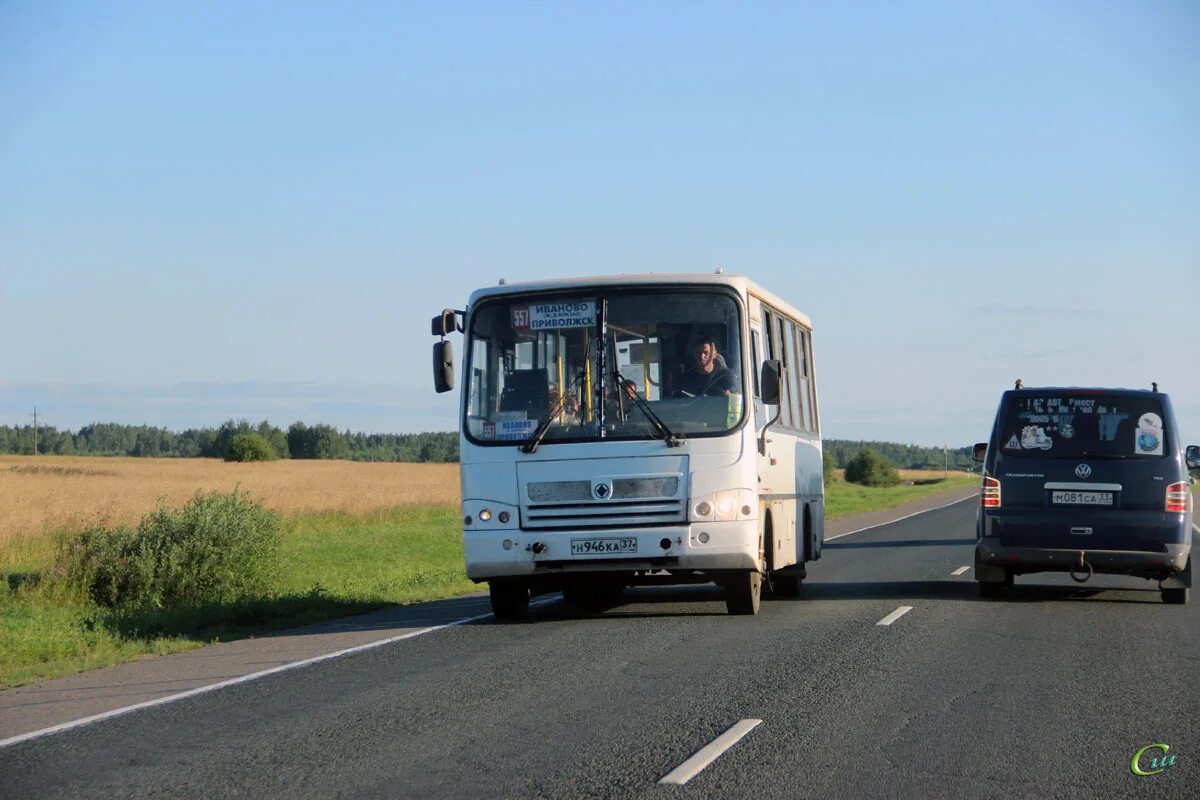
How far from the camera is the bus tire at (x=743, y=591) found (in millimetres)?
13969

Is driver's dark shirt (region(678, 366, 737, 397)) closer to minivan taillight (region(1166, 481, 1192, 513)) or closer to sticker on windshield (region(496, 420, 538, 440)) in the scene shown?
sticker on windshield (region(496, 420, 538, 440))

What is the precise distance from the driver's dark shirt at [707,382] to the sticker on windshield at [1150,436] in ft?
15.1

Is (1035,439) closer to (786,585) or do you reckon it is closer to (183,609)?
(786,585)

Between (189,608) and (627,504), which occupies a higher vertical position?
(627,504)

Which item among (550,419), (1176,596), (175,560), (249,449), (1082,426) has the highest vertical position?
(249,449)

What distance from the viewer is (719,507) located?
13.1m

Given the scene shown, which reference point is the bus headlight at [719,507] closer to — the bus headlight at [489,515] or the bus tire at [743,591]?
the bus tire at [743,591]

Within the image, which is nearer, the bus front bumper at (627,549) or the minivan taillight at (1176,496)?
the bus front bumper at (627,549)

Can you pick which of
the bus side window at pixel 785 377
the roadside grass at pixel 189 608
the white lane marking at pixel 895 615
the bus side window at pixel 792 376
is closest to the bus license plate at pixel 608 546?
the white lane marking at pixel 895 615

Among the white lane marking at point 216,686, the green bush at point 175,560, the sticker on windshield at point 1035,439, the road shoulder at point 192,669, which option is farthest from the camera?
the green bush at point 175,560

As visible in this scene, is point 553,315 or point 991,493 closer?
point 553,315

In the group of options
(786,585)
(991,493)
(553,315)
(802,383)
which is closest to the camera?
(553,315)

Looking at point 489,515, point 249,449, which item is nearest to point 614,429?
point 489,515

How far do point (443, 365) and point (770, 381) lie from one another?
9.47 ft
